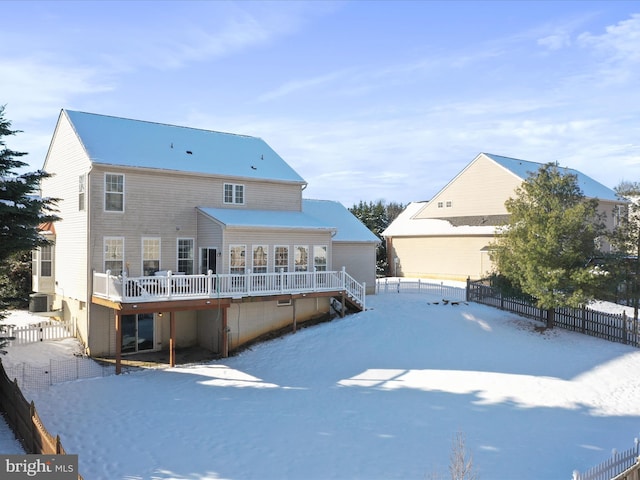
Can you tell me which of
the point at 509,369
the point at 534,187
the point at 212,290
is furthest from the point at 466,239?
the point at 212,290

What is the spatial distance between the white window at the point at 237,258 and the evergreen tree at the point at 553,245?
13192mm

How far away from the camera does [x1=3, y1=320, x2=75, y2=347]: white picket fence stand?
2073 centimetres

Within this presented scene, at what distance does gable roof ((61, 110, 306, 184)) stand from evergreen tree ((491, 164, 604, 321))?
11861 millimetres

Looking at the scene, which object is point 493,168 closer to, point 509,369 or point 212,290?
point 509,369

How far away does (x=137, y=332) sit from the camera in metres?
21.9

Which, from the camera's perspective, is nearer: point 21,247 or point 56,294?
point 21,247

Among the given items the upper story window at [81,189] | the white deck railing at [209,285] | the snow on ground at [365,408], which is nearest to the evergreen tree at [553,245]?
the snow on ground at [365,408]

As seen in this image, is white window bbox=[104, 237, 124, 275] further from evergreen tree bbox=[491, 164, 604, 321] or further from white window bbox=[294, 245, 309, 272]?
evergreen tree bbox=[491, 164, 604, 321]

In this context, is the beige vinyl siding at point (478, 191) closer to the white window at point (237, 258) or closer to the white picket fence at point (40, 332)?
the white window at point (237, 258)

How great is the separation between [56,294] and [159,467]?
16352 millimetres

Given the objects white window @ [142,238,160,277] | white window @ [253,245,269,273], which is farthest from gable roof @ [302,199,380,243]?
white window @ [142,238,160,277]

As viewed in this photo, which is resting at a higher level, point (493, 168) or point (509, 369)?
point (493, 168)

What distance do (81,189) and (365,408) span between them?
15530mm

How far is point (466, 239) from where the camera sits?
38.9 meters
